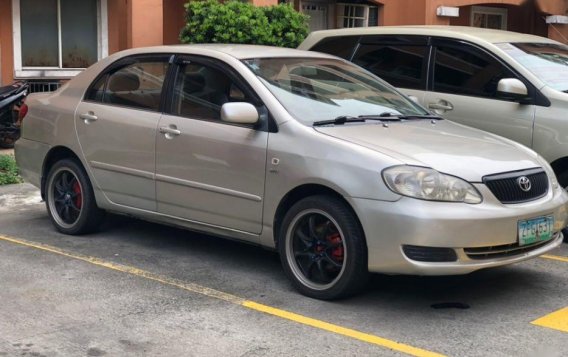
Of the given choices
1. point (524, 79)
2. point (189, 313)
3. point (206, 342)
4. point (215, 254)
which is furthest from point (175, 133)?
point (524, 79)

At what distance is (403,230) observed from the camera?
479 centimetres

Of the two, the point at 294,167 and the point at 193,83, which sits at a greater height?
the point at 193,83

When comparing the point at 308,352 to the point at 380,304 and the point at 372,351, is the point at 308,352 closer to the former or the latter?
the point at 372,351

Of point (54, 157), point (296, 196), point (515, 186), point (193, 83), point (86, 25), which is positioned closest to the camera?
point (515, 186)

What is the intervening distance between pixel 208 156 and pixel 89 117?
145cm

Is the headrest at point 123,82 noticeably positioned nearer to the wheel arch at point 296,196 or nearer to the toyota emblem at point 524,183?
the wheel arch at point 296,196

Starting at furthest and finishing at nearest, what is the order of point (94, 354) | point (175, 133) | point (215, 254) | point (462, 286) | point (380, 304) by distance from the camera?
point (215, 254), point (175, 133), point (462, 286), point (380, 304), point (94, 354)

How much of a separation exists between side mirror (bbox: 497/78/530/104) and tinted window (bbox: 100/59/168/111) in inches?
114

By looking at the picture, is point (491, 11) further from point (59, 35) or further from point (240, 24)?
point (59, 35)

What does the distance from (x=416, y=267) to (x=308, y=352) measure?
900 millimetres

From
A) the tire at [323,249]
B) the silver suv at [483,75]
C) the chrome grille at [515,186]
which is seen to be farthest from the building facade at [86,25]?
the chrome grille at [515,186]

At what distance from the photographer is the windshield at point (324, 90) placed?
5711 mm

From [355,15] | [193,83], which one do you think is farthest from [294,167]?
[355,15]

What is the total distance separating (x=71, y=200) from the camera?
23.1 feet
